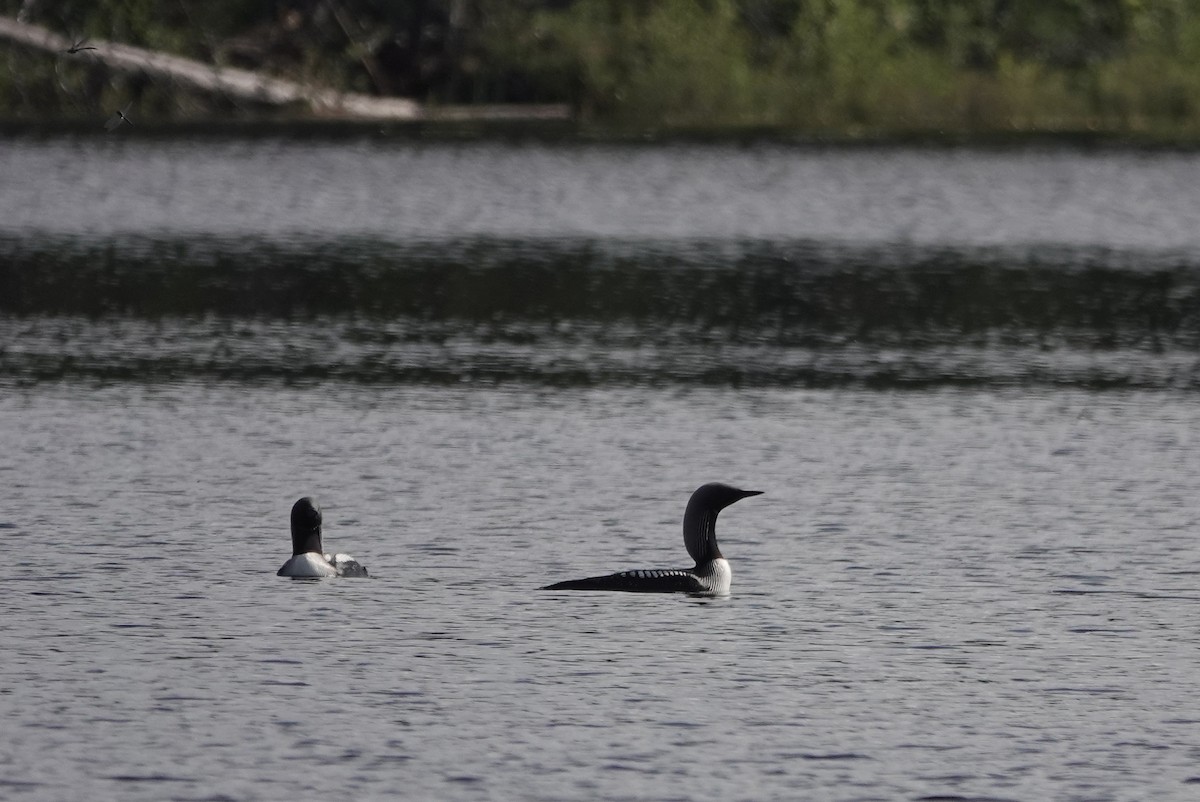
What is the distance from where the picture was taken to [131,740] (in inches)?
585

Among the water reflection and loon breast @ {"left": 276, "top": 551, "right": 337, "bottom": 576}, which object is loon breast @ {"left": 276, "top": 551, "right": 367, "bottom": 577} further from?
the water reflection

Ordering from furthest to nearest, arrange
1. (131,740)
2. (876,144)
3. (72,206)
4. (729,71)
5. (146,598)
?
(729,71), (876,144), (72,206), (146,598), (131,740)

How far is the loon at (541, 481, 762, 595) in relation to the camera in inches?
744

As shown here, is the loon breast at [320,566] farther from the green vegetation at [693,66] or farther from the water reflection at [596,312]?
the green vegetation at [693,66]

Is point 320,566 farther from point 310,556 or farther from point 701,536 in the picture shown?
point 701,536

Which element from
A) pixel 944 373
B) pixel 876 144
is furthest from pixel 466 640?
pixel 876 144

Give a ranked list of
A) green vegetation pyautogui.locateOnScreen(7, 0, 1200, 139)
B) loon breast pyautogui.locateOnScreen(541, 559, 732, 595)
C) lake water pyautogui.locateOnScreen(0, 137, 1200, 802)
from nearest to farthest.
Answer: lake water pyautogui.locateOnScreen(0, 137, 1200, 802)
loon breast pyautogui.locateOnScreen(541, 559, 732, 595)
green vegetation pyautogui.locateOnScreen(7, 0, 1200, 139)

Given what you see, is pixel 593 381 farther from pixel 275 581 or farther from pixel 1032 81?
pixel 1032 81

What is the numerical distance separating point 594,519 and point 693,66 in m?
65.3

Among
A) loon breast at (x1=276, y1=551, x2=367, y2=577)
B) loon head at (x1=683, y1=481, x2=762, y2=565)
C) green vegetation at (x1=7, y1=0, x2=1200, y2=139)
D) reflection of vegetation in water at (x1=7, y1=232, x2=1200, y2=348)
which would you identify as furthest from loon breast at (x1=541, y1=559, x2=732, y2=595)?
green vegetation at (x1=7, y1=0, x2=1200, y2=139)

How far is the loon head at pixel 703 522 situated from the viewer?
19.2 meters

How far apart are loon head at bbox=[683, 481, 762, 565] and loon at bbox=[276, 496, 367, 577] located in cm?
239

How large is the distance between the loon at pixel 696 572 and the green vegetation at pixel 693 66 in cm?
6467

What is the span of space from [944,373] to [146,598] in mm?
15911
